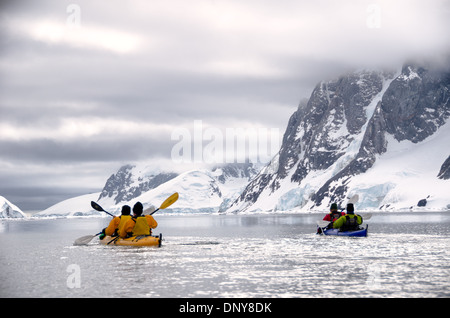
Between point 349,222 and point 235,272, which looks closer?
point 235,272

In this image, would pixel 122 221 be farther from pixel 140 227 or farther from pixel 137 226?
pixel 140 227

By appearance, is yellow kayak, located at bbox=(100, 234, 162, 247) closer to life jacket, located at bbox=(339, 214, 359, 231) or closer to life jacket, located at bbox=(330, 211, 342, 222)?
life jacket, located at bbox=(339, 214, 359, 231)

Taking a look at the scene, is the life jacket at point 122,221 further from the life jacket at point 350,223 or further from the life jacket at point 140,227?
the life jacket at point 350,223

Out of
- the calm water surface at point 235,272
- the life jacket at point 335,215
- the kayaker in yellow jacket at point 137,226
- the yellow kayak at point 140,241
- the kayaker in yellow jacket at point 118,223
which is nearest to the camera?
the calm water surface at point 235,272

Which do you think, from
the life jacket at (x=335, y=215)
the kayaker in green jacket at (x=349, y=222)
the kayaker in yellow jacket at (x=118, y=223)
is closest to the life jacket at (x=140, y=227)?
the kayaker in yellow jacket at (x=118, y=223)

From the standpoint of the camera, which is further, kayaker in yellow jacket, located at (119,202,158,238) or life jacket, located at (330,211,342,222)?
life jacket, located at (330,211,342,222)

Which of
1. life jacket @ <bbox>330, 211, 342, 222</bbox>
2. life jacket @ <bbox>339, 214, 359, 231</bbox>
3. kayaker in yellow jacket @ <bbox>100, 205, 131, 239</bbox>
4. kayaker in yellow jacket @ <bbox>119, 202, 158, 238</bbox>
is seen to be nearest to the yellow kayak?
kayaker in yellow jacket @ <bbox>119, 202, 158, 238</bbox>

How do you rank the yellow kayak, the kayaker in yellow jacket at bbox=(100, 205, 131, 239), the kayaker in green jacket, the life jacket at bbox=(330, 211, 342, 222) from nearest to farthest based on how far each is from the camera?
the yellow kayak → the kayaker in yellow jacket at bbox=(100, 205, 131, 239) → the kayaker in green jacket → the life jacket at bbox=(330, 211, 342, 222)

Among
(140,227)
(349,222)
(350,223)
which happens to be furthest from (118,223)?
(350,223)

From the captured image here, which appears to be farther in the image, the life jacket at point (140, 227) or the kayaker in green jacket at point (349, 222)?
the kayaker in green jacket at point (349, 222)

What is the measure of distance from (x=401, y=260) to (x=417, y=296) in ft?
33.9

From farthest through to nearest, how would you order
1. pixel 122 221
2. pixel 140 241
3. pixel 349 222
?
pixel 349 222, pixel 122 221, pixel 140 241
